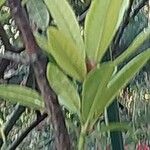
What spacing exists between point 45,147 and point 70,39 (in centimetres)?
106

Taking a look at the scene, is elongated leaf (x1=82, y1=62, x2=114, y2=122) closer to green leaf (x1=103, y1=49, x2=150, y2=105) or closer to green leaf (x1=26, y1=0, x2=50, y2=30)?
green leaf (x1=103, y1=49, x2=150, y2=105)

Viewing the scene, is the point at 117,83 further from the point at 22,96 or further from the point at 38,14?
the point at 38,14

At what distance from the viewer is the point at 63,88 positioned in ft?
1.43

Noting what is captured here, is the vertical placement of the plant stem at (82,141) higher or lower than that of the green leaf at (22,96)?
lower

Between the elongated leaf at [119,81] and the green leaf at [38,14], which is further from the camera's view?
the green leaf at [38,14]

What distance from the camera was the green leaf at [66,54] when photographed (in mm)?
408

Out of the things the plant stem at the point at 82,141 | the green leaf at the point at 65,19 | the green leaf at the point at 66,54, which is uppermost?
the green leaf at the point at 65,19

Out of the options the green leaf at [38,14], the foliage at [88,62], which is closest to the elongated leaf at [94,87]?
the foliage at [88,62]

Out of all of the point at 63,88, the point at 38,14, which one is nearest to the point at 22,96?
the point at 63,88

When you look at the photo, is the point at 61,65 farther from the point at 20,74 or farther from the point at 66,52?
the point at 20,74

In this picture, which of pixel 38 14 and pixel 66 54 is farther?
A: pixel 38 14

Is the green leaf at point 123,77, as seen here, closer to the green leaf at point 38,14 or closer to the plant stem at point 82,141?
the plant stem at point 82,141

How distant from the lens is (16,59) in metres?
0.45

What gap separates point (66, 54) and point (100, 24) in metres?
0.04
